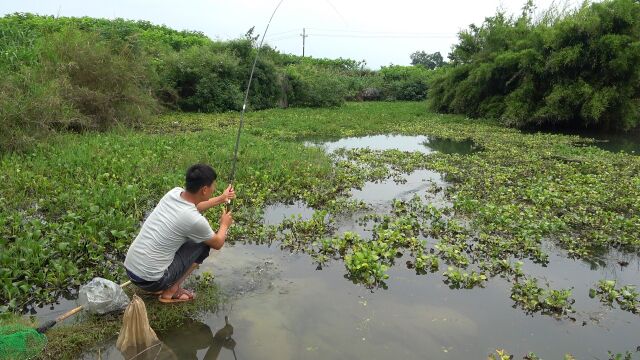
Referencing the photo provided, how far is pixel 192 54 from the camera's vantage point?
2031cm

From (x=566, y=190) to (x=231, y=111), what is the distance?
14616 millimetres

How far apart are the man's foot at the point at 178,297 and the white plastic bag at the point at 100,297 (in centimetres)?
39

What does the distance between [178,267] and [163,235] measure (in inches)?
14.2

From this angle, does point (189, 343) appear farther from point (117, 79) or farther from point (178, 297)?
point (117, 79)

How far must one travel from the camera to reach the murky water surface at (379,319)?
3834 millimetres

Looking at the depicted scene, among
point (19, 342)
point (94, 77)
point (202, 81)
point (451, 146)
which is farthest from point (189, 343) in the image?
point (202, 81)

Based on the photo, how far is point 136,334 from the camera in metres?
3.58

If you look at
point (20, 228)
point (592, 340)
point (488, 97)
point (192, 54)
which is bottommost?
point (592, 340)

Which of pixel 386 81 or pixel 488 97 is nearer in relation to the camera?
pixel 488 97

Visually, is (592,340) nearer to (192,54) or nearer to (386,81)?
(192,54)

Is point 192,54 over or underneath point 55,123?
over

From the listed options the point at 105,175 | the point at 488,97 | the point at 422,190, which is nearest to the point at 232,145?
the point at 105,175

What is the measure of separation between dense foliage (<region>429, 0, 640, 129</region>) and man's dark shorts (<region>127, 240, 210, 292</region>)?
16.2 meters

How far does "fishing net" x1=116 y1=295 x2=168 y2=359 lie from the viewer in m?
3.50
